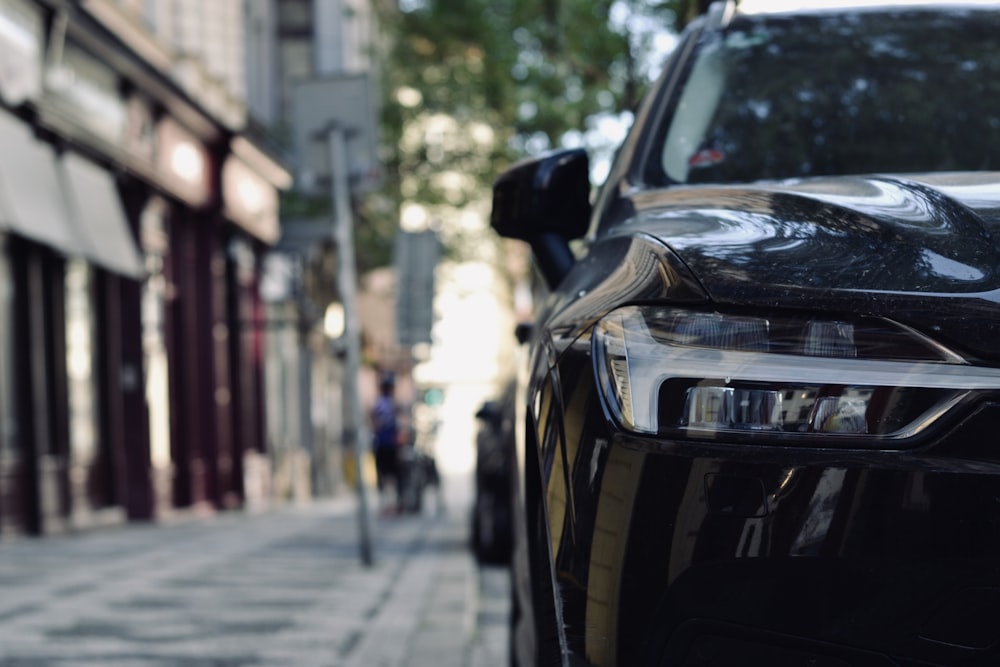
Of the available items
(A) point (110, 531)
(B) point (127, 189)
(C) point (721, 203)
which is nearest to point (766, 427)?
(C) point (721, 203)

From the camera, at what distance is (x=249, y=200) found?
2425 centimetres

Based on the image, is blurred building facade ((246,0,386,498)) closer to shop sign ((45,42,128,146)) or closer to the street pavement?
shop sign ((45,42,128,146))

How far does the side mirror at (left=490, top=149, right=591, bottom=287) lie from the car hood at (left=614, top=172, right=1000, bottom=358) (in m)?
0.49

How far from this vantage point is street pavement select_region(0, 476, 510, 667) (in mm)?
5980

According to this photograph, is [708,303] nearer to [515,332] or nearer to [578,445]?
[578,445]

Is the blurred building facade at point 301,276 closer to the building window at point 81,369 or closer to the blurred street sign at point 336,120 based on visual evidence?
the building window at point 81,369

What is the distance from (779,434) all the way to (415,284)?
18.6 m

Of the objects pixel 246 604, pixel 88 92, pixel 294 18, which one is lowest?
pixel 246 604

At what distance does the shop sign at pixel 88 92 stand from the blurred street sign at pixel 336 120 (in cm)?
400

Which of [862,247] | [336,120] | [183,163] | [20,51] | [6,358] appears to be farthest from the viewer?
[183,163]

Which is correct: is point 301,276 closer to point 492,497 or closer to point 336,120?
point 336,120

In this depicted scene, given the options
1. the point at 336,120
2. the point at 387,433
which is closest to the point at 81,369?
the point at 387,433

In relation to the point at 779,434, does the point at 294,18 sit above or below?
above

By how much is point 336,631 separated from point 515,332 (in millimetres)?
2695
